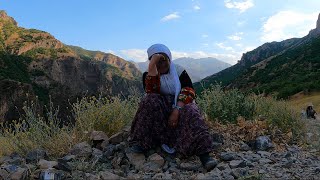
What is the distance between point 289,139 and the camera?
6391 millimetres

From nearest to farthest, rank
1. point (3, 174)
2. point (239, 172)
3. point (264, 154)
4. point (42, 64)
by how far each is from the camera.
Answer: point (239, 172)
point (3, 174)
point (264, 154)
point (42, 64)

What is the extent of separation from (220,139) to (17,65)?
84370 millimetres

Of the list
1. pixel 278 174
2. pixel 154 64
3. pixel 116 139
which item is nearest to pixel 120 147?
pixel 116 139

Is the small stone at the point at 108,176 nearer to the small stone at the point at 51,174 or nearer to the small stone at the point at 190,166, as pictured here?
the small stone at the point at 51,174

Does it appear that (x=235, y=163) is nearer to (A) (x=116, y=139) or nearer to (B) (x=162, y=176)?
(B) (x=162, y=176)

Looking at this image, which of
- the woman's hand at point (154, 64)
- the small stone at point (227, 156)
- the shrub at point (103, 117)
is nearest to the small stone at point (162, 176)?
the small stone at point (227, 156)

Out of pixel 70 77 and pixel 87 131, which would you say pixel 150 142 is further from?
pixel 70 77

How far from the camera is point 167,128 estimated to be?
16.7 feet

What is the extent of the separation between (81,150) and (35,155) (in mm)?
584

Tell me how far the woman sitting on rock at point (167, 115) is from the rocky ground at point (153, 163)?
17 centimetres

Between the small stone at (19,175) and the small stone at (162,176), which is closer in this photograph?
the small stone at (19,175)

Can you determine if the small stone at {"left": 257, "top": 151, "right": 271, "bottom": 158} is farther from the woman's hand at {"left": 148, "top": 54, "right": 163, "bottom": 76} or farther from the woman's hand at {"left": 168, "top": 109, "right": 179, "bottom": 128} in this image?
the woman's hand at {"left": 148, "top": 54, "right": 163, "bottom": 76}

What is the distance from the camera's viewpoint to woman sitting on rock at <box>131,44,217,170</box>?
4773 millimetres

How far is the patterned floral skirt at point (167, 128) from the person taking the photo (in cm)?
475
